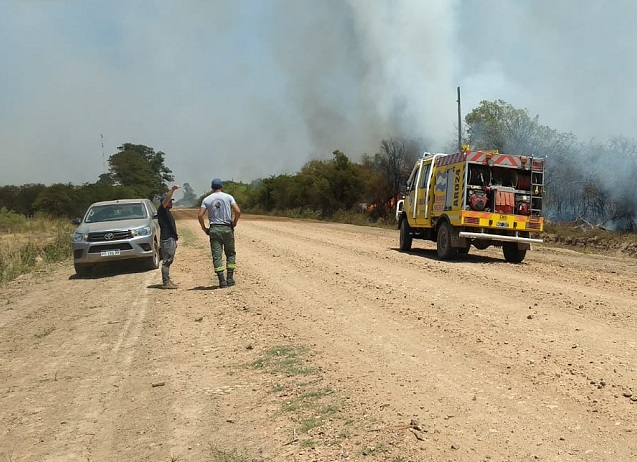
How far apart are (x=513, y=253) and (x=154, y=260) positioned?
8880mm

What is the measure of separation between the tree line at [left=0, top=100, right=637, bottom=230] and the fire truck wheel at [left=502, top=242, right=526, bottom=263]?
1072 cm

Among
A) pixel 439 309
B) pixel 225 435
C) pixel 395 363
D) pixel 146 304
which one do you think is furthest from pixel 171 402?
pixel 146 304

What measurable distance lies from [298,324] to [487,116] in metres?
32.3

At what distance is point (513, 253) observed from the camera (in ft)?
47.9

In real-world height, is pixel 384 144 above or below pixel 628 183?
above

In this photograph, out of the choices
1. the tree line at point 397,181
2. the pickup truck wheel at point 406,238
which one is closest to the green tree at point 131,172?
the tree line at point 397,181

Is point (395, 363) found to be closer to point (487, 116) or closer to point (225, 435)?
point (225, 435)

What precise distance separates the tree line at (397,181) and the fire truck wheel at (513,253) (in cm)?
1072

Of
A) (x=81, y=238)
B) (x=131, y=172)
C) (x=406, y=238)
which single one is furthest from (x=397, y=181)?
(x=131, y=172)

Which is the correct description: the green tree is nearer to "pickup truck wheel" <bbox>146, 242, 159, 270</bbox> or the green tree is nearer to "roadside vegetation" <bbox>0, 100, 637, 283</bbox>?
"roadside vegetation" <bbox>0, 100, 637, 283</bbox>

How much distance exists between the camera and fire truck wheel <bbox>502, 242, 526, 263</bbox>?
1449cm

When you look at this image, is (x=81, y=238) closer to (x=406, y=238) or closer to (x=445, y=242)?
(x=445, y=242)

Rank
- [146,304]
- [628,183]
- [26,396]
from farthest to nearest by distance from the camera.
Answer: [628,183] < [146,304] < [26,396]

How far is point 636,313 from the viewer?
749 cm
